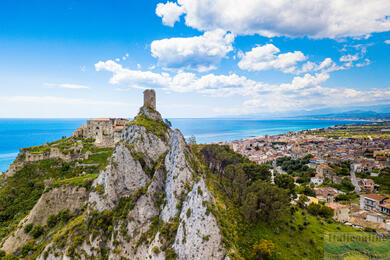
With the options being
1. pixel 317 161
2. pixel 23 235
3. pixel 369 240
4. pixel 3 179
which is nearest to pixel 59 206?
pixel 23 235

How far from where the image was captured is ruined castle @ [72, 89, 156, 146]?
3500cm

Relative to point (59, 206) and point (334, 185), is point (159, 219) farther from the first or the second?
point (334, 185)

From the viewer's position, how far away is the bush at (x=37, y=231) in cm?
2583

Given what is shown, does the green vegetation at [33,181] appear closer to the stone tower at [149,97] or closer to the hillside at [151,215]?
the hillside at [151,215]

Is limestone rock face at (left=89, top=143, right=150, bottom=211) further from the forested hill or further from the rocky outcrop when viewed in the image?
the rocky outcrop

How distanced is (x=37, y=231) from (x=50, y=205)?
3644mm

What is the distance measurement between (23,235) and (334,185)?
239ft

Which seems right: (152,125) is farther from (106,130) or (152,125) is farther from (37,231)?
(106,130)

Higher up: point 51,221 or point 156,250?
point 156,250

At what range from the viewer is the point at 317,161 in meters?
81.2

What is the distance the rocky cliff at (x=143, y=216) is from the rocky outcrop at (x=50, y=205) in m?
0.22

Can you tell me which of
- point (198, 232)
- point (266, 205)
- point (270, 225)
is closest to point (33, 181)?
point (198, 232)

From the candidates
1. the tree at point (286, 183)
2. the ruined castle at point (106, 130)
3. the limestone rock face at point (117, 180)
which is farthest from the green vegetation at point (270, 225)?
the ruined castle at point (106, 130)

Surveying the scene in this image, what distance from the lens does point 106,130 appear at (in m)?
53.9
